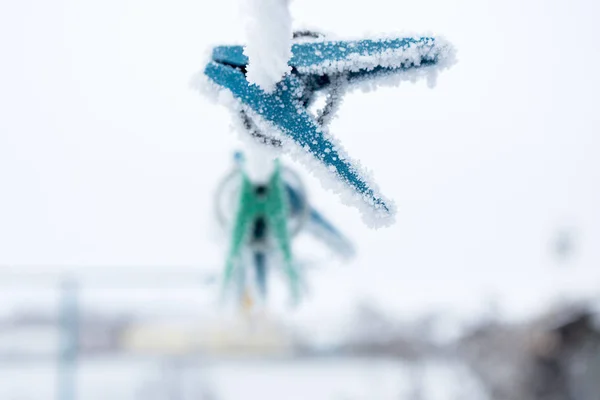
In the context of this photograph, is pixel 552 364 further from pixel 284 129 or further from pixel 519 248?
pixel 284 129

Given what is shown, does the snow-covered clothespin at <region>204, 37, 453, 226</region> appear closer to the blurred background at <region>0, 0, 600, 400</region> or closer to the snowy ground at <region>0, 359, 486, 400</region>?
the blurred background at <region>0, 0, 600, 400</region>

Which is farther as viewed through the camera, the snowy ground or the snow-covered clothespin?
the snowy ground

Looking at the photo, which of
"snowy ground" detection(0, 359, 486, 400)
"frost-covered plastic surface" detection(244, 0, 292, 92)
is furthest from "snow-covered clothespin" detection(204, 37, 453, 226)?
"snowy ground" detection(0, 359, 486, 400)

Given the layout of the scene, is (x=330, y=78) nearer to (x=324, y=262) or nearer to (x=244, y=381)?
(x=324, y=262)

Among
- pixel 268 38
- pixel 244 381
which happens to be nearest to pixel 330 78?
pixel 268 38

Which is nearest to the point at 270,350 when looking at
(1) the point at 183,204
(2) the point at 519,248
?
(1) the point at 183,204

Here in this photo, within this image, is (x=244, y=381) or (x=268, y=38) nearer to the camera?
(x=268, y=38)
